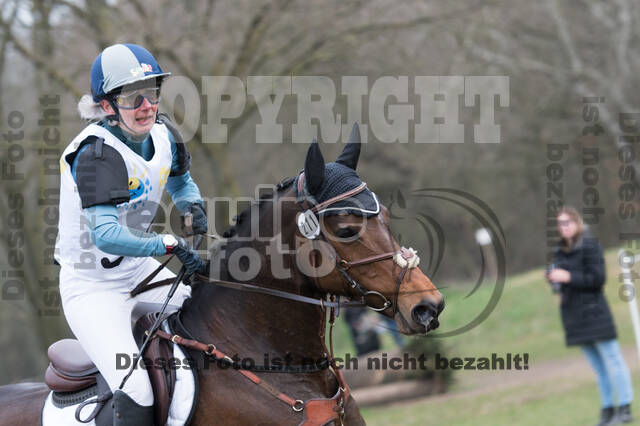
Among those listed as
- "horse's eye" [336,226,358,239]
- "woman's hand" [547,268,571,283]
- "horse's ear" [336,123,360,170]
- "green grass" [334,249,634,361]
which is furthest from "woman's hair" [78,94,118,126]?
"green grass" [334,249,634,361]

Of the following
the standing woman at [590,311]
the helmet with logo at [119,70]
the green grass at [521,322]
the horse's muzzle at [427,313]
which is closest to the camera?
the horse's muzzle at [427,313]

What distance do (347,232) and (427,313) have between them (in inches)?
23.8

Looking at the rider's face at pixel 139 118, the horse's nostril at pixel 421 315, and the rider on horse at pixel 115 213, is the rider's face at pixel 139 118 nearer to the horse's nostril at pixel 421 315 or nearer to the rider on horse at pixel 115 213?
the rider on horse at pixel 115 213

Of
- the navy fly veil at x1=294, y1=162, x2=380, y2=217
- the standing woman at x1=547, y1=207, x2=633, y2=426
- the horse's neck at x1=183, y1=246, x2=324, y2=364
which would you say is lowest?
the standing woman at x1=547, y1=207, x2=633, y2=426

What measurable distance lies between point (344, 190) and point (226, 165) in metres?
9.33

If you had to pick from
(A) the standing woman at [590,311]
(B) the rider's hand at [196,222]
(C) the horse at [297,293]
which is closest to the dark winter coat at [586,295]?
(A) the standing woman at [590,311]

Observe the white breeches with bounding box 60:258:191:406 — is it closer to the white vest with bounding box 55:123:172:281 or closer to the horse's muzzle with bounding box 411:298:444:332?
the white vest with bounding box 55:123:172:281

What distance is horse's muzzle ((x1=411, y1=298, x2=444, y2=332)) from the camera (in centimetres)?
357

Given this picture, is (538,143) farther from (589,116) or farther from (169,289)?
(169,289)

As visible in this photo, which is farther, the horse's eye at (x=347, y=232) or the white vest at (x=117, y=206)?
the white vest at (x=117, y=206)

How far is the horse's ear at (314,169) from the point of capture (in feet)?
12.4

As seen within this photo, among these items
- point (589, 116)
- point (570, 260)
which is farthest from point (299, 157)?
point (570, 260)

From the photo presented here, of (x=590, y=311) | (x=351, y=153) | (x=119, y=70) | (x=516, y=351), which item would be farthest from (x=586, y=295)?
(x=516, y=351)

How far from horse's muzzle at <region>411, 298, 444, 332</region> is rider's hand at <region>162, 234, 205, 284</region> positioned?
4.16 ft
